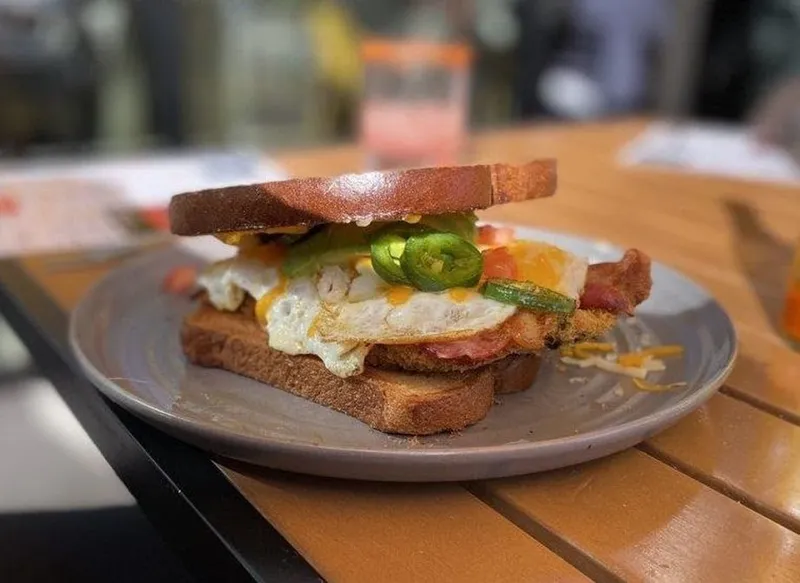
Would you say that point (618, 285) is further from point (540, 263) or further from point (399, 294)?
point (399, 294)

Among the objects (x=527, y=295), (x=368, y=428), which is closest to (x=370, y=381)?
(x=368, y=428)

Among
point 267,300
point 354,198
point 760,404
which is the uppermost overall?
point 354,198

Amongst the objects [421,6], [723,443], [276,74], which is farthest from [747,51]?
[723,443]

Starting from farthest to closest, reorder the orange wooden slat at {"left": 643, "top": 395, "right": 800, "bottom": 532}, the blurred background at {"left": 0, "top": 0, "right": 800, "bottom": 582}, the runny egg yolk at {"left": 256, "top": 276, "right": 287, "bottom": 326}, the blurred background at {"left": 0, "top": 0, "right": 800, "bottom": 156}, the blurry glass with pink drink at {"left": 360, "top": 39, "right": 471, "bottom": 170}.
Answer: the blurred background at {"left": 0, "top": 0, "right": 800, "bottom": 156} → the blurred background at {"left": 0, "top": 0, "right": 800, "bottom": 582} → the blurry glass with pink drink at {"left": 360, "top": 39, "right": 471, "bottom": 170} → the runny egg yolk at {"left": 256, "top": 276, "right": 287, "bottom": 326} → the orange wooden slat at {"left": 643, "top": 395, "right": 800, "bottom": 532}

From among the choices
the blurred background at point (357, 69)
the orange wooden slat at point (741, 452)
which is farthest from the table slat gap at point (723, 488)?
the blurred background at point (357, 69)

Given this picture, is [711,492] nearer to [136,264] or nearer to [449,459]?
[449,459]

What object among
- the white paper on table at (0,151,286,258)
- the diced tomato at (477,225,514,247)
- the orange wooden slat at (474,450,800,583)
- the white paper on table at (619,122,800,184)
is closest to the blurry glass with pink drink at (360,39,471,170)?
the white paper on table at (0,151,286,258)

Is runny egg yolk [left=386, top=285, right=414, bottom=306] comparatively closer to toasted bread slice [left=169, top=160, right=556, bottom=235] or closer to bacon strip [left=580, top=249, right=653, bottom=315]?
toasted bread slice [left=169, top=160, right=556, bottom=235]
